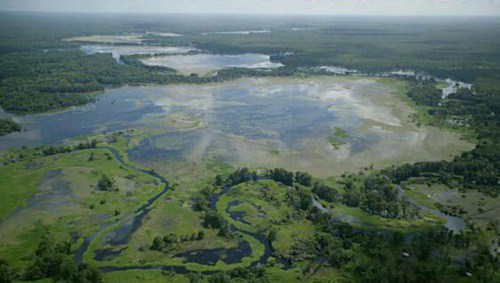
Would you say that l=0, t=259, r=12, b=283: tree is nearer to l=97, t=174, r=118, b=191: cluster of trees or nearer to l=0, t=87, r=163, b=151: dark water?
l=97, t=174, r=118, b=191: cluster of trees

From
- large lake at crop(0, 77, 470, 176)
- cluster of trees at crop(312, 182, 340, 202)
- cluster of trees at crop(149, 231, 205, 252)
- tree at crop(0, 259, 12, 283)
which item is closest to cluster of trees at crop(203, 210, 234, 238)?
cluster of trees at crop(149, 231, 205, 252)

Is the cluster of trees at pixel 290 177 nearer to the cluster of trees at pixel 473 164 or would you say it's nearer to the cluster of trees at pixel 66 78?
the cluster of trees at pixel 473 164

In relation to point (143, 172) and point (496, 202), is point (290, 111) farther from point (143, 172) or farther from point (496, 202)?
point (496, 202)

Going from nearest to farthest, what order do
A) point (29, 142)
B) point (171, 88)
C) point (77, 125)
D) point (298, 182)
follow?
1. point (298, 182)
2. point (29, 142)
3. point (77, 125)
4. point (171, 88)

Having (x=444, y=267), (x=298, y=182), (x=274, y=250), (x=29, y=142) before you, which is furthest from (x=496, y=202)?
(x=29, y=142)

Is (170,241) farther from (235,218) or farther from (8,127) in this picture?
(8,127)

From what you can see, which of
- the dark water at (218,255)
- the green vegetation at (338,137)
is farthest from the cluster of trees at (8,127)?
the green vegetation at (338,137)

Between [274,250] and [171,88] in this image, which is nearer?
[274,250]
